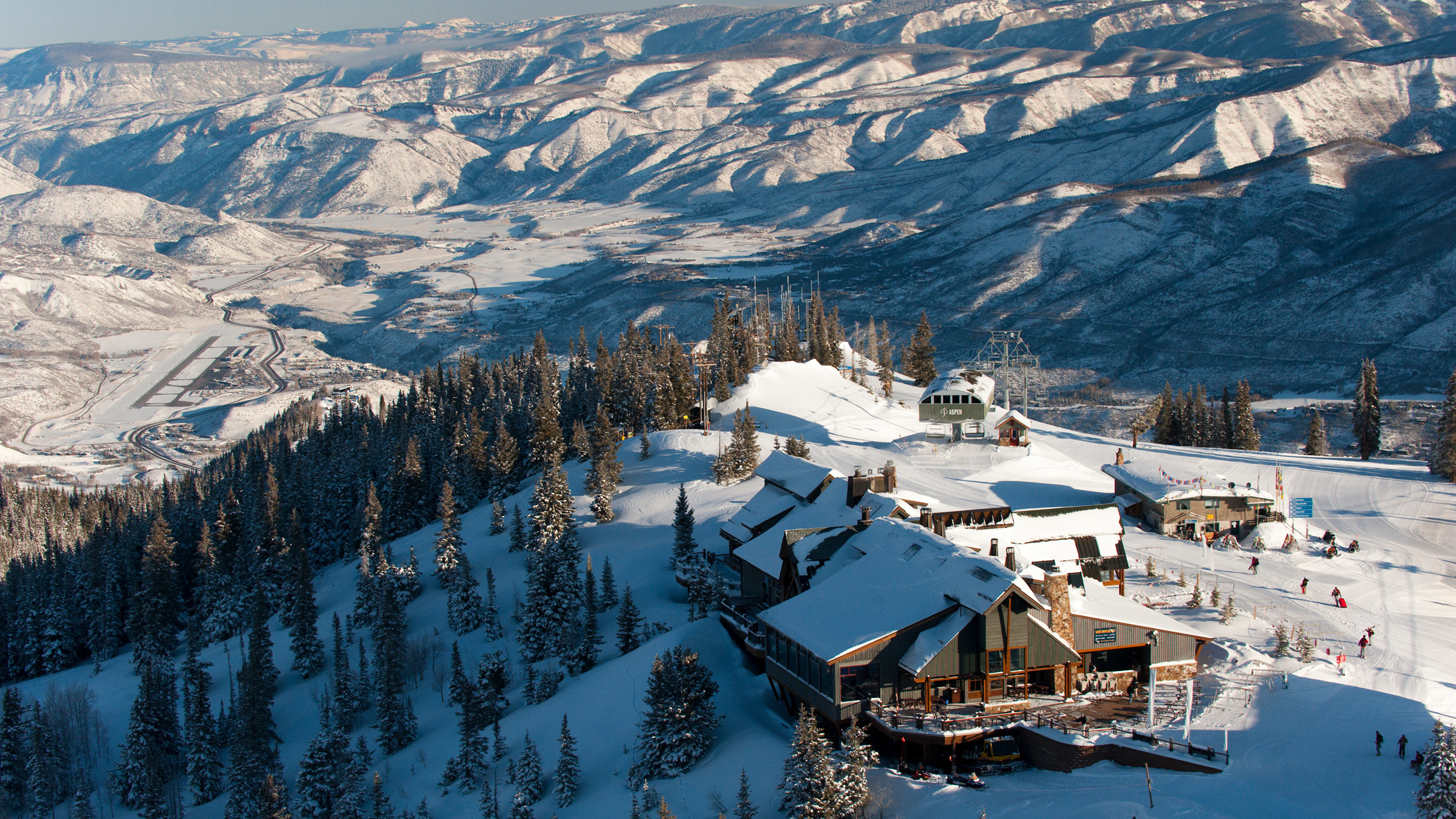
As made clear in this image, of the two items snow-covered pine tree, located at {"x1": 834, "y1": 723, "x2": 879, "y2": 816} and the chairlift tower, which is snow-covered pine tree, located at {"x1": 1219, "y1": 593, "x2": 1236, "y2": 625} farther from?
the chairlift tower

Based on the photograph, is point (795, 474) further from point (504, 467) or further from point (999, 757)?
point (504, 467)

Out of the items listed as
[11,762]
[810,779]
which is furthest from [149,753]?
[810,779]

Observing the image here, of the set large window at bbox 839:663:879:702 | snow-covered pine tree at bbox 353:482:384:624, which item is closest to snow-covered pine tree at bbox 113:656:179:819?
snow-covered pine tree at bbox 353:482:384:624

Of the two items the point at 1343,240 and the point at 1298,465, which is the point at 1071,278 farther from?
the point at 1298,465

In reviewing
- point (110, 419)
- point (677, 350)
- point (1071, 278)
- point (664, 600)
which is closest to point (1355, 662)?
point (664, 600)

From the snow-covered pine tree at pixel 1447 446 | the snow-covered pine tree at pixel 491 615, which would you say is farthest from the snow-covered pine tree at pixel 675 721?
the snow-covered pine tree at pixel 1447 446

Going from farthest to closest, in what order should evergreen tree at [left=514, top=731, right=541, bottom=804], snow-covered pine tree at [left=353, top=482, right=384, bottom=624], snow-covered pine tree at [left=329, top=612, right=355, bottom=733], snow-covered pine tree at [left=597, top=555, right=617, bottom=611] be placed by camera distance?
snow-covered pine tree at [left=353, top=482, right=384, bottom=624], snow-covered pine tree at [left=597, top=555, right=617, bottom=611], snow-covered pine tree at [left=329, top=612, right=355, bottom=733], evergreen tree at [left=514, top=731, right=541, bottom=804]
